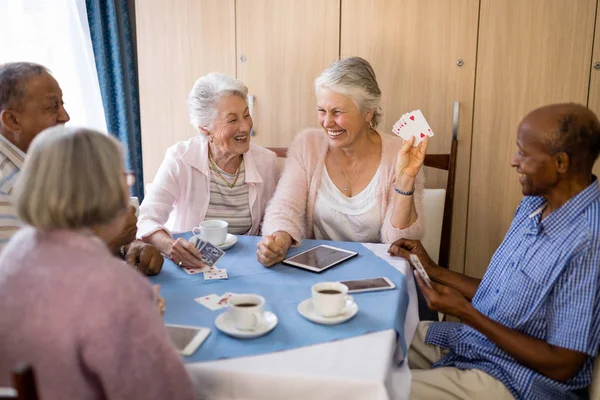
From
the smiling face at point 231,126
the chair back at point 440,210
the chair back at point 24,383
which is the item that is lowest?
the chair back at point 440,210

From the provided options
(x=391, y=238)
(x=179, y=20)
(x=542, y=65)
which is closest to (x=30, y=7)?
(x=179, y=20)

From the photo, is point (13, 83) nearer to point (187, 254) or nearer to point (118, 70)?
point (187, 254)

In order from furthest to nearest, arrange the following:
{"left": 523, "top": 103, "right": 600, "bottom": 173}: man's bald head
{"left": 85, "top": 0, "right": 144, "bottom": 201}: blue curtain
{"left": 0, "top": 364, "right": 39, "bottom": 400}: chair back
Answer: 1. {"left": 85, "top": 0, "right": 144, "bottom": 201}: blue curtain
2. {"left": 523, "top": 103, "right": 600, "bottom": 173}: man's bald head
3. {"left": 0, "top": 364, "right": 39, "bottom": 400}: chair back

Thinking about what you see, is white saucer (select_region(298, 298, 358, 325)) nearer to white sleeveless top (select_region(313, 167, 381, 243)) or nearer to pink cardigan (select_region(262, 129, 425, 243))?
pink cardigan (select_region(262, 129, 425, 243))

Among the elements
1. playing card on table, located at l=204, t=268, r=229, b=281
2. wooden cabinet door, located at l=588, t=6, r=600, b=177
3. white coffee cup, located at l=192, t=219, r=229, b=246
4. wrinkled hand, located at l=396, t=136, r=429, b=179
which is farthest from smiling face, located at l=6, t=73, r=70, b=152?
wooden cabinet door, located at l=588, t=6, r=600, b=177

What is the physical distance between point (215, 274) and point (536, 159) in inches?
39.9

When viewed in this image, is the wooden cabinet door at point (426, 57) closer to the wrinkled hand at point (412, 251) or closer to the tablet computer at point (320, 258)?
the wrinkled hand at point (412, 251)

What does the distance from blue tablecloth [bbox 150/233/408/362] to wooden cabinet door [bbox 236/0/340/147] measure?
126 centimetres

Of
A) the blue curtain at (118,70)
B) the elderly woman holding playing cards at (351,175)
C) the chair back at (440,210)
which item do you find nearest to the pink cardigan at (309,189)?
the elderly woman holding playing cards at (351,175)

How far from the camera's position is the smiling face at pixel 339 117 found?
2.29m

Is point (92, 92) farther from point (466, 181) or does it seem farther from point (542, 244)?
point (542, 244)

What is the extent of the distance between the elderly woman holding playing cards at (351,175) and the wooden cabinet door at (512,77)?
0.72 m

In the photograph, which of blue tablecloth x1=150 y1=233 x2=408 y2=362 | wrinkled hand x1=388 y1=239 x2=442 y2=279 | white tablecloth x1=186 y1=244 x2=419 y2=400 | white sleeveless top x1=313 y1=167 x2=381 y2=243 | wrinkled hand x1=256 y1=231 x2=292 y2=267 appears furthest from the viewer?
white sleeveless top x1=313 y1=167 x2=381 y2=243

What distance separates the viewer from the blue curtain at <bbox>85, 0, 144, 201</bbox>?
131 inches
